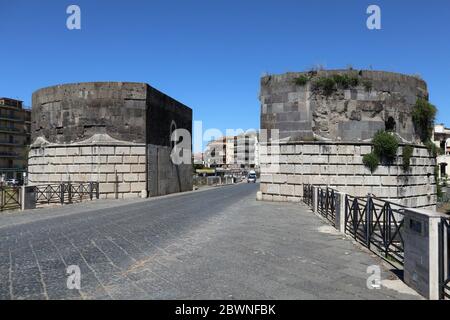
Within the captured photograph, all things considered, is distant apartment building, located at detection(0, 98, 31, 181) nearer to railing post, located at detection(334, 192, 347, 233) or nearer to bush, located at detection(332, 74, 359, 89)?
bush, located at detection(332, 74, 359, 89)

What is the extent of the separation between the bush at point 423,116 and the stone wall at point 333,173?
3.43 feet

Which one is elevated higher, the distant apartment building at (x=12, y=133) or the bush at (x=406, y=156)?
the distant apartment building at (x=12, y=133)

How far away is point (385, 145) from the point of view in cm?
1570

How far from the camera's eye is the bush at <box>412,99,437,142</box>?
1712 cm

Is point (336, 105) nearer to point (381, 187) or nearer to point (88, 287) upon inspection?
point (381, 187)

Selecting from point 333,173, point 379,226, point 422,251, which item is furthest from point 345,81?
point 422,251

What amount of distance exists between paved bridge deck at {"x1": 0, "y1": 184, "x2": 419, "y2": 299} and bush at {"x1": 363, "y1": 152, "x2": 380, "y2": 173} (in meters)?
6.55

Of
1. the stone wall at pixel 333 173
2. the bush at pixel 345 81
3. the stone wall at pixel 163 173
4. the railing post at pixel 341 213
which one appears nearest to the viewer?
the railing post at pixel 341 213

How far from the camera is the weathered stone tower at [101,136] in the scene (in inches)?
771

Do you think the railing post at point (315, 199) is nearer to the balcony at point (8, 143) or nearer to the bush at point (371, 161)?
the bush at point (371, 161)

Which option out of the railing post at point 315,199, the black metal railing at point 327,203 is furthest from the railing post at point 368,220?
the railing post at point 315,199

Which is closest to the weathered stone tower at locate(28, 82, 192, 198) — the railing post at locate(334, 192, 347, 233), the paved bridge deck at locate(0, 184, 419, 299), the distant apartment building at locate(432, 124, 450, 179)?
the paved bridge deck at locate(0, 184, 419, 299)

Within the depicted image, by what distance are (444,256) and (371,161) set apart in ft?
40.0
